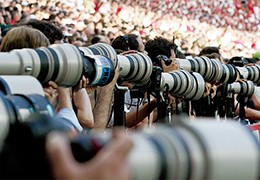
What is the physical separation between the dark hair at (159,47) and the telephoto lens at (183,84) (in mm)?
529

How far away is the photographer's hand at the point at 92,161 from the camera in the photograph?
2.84 feet

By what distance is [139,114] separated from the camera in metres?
3.35

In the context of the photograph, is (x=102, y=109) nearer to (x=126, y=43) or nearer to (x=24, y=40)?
(x=24, y=40)

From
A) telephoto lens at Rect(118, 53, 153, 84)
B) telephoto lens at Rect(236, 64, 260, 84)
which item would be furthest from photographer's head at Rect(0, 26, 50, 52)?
telephoto lens at Rect(236, 64, 260, 84)

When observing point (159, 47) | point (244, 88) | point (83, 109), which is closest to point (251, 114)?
point (244, 88)

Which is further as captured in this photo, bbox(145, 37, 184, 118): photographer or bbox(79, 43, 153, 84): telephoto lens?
bbox(145, 37, 184, 118): photographer

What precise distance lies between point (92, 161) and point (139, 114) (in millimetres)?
2453

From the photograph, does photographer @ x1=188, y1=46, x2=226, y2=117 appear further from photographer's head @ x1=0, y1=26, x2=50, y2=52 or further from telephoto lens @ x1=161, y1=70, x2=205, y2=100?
photographer's head @ x1=0, y1=26, x2=50, y2=52

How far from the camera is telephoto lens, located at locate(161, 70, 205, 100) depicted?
3.07m

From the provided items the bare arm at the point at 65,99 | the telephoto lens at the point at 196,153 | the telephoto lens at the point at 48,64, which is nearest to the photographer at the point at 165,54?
the bare arm at the point at 65,99

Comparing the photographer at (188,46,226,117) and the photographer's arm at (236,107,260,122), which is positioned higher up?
the photographer at (188,46,226,117)

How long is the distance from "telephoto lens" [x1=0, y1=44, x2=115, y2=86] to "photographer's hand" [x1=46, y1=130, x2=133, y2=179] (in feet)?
2.90

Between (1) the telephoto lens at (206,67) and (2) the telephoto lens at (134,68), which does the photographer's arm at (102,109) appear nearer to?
(2) the telephoto lens at (134,68)

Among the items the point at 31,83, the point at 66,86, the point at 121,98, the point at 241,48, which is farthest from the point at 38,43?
the point at 241,48
